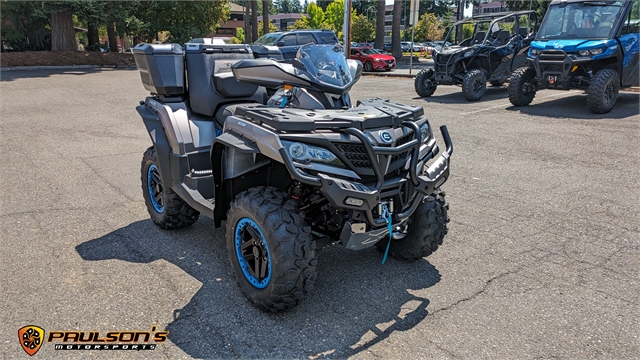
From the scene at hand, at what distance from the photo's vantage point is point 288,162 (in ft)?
9.80

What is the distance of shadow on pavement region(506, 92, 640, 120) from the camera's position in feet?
34.1

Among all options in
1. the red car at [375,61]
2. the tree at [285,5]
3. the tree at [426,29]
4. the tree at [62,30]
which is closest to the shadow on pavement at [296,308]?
the red car at [375,61]

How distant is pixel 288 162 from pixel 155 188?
2.53 m

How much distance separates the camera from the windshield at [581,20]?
10.9m

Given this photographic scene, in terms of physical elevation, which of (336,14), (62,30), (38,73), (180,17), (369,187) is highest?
(336,14)

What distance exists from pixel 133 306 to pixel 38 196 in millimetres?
3323

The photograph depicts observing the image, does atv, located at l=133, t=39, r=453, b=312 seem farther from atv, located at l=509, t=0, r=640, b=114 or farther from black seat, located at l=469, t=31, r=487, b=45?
black seat, located at l=469, t=31, r=487, b=45

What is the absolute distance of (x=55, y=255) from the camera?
14.3ft

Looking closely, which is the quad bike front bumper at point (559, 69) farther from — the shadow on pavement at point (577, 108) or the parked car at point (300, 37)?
the parked car at point (300, 37)

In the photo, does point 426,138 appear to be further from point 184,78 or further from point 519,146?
point 519,146

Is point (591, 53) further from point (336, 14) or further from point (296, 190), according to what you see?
point (336, 14)

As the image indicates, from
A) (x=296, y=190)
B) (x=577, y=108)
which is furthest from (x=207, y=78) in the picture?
(x=577, y=108)

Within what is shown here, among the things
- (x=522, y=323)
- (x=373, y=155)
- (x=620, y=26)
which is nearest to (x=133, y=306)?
(x=373, y=155)

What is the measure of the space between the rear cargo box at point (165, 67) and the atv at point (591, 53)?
909cm
